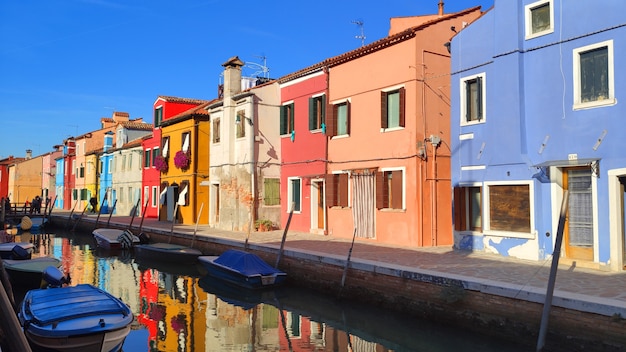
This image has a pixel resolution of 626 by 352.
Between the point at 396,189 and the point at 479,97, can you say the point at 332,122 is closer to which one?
the point at 396,189

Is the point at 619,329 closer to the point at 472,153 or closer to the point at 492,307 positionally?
the point at 492,307

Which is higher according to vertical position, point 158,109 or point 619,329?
point 158,109

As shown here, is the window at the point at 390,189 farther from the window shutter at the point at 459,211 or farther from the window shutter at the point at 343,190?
the window shutter at the point at 459,211

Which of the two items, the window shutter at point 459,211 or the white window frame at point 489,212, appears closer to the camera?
the white window frame at point 489,212

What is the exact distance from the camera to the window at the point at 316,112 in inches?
798

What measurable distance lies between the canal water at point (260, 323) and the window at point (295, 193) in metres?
6.24

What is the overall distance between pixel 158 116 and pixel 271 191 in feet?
46.6

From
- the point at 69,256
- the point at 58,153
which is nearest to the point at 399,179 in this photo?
the point at 69,256

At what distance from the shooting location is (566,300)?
767 cm

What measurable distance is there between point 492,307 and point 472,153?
6474 millimetres

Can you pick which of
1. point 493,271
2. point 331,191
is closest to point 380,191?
point 331,191

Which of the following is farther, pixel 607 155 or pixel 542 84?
pixel 542 84

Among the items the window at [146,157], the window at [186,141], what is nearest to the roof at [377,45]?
the window at [186,141]

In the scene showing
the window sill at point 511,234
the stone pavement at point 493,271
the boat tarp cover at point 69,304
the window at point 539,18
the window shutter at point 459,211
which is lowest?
the boat tarp cover at point 69,304
